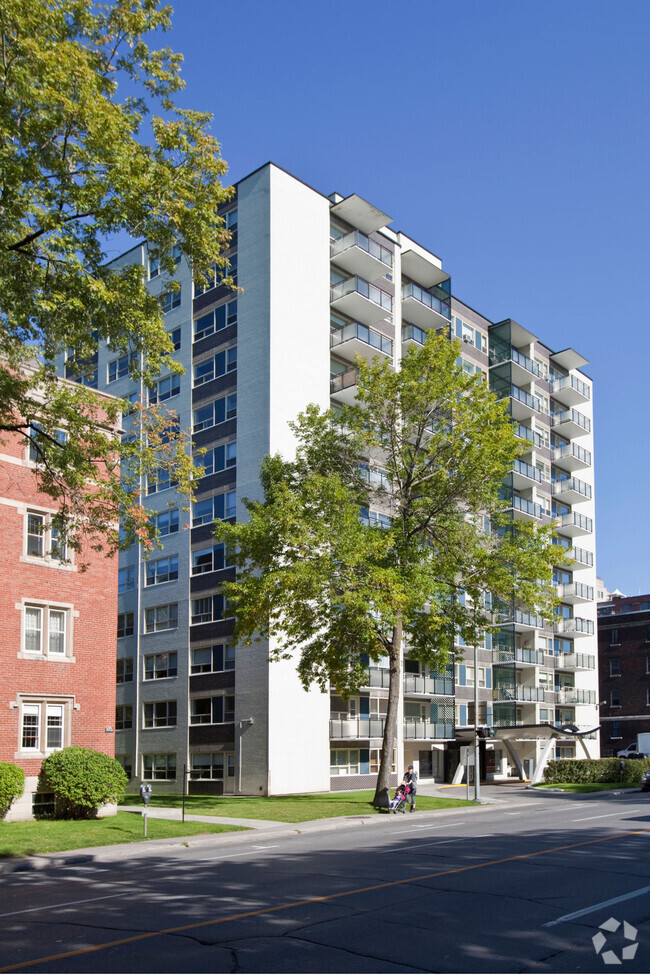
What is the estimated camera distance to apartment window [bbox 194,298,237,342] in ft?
154

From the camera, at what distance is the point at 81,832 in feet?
74.6

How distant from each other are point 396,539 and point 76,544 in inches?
580

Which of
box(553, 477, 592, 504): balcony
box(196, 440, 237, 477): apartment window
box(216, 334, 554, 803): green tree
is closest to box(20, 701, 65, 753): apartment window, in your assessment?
box(216, 334, 554, 803): green tree

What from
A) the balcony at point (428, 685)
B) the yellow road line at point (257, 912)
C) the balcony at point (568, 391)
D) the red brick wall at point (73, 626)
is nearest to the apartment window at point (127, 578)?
the balcony at point (428, 685)

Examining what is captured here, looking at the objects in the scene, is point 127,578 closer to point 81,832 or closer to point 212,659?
point 212,659

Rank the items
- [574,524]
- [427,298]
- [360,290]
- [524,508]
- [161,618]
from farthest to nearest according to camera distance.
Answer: [574,524]
[524,508]
[427,298]
[360,290]
[161,618]

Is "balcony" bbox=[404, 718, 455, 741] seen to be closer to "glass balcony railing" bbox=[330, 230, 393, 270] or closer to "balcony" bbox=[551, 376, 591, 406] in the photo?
"glass balcony railing" bbox=[330, 230, 393, 270]

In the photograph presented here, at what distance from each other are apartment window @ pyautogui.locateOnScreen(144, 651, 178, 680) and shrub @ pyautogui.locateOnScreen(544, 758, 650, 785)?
→ 21.2 meters

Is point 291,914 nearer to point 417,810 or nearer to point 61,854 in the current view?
point 61,854

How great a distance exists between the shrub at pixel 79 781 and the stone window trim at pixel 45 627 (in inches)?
118

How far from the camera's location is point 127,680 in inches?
1975

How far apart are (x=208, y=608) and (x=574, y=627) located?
33.8m

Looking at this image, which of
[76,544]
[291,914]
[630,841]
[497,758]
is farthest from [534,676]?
[291,914]

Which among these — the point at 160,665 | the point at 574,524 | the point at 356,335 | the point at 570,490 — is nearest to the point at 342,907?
the point at 160,665
